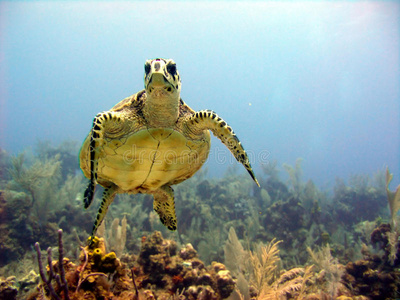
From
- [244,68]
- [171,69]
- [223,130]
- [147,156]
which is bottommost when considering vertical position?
[147,156]

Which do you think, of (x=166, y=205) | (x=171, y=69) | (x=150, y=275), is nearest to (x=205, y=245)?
(x=150, y=275)

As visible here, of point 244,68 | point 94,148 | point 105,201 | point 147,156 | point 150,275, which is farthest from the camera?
point 244,68

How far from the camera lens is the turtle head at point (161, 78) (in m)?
2.47

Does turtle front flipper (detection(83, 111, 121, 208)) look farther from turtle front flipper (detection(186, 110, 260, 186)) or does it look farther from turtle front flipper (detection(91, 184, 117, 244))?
turtle front flipper (detection(91, 184, 117, 244))

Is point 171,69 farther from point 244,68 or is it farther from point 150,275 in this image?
point 244,68

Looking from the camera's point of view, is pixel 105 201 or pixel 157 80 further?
pixel 105 201

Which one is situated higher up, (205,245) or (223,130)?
(223,130)

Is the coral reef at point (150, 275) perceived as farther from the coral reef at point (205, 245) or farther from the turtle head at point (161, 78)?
the turtle head at point (161, 78)

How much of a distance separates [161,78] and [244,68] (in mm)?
111269

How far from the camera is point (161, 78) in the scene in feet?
8.13

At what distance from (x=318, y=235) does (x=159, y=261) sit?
8497 millimetres

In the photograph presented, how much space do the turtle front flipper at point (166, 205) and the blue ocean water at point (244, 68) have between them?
46.4ft

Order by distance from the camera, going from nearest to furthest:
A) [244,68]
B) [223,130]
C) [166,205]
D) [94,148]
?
[94,148], [223,130], [166,205], [244,68]

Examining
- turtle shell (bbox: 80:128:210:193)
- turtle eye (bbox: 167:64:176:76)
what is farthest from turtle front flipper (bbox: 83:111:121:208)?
turtle eye (bbox: 167:64:176:76)
